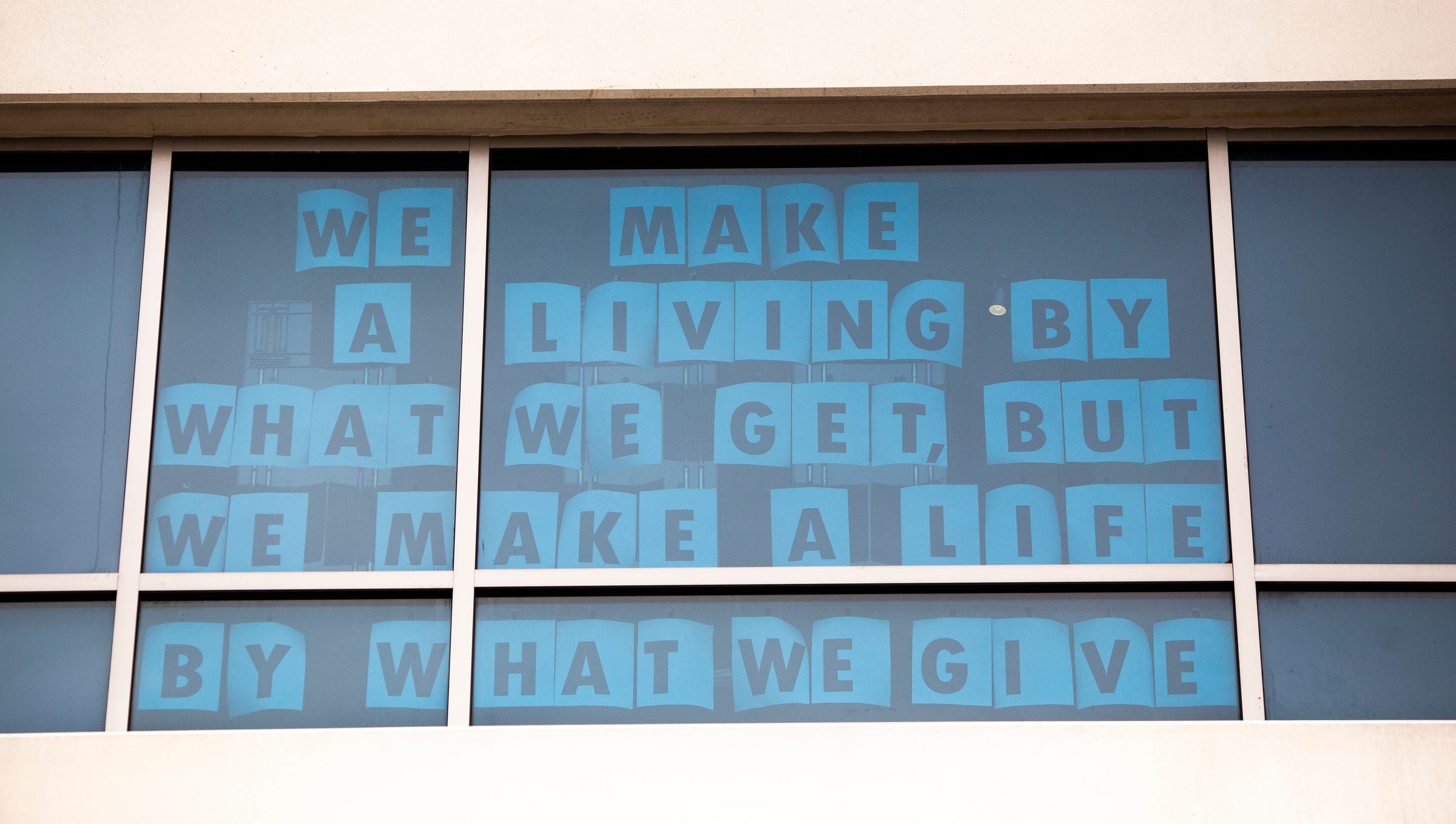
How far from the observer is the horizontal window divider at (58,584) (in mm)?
4398

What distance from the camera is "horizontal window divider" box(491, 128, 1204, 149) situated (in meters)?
4.77

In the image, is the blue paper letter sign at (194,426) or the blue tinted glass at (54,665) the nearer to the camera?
the blue tinted glass at (54,665)

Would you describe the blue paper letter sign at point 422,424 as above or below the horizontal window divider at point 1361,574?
above

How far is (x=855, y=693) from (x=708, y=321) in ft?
4.59

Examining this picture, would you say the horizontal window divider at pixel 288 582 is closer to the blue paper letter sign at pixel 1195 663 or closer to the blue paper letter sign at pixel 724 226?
the blue paper letter sign at pixel 724 226

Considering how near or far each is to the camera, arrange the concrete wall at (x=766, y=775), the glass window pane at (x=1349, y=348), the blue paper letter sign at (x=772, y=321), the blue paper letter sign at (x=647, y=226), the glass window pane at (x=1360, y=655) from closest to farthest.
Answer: the concrete wall at (x=766, y=775), the glass window pane at (x=1360, y=655), the glass window pane at (x=1349, y=348), the blue paper letter sign at (x=772, y=321), the blue paper letter sign at (x=647, y=226)

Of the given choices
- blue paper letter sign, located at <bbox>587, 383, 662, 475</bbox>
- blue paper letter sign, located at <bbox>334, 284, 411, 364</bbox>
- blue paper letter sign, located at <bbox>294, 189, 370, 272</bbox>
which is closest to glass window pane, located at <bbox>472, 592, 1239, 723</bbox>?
blue paper letter sign, located at <bbox>587, 383, 662, 475</bbox>

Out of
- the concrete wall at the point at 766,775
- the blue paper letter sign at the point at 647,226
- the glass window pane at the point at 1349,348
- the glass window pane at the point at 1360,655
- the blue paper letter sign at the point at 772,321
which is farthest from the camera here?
the blue paper letter sign at the point at 647,226

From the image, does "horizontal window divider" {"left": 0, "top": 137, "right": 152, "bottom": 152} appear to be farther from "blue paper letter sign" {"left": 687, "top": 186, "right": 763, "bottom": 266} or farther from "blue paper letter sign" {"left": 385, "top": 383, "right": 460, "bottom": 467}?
"blue paper letter sign" {"left": 687, "top": 186, "right": 763, "bottom": 266}

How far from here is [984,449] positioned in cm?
452

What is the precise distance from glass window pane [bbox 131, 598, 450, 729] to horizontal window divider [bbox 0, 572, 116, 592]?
6.6 inches

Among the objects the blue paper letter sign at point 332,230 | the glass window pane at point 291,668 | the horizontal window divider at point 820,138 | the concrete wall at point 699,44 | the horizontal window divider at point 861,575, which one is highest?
the concrete wall at point 699,44

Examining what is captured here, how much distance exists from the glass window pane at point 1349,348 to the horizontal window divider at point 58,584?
12.9 ft

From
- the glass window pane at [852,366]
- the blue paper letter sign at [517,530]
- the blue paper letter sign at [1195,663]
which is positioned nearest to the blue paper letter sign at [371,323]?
the glass window pane at [852,366]
